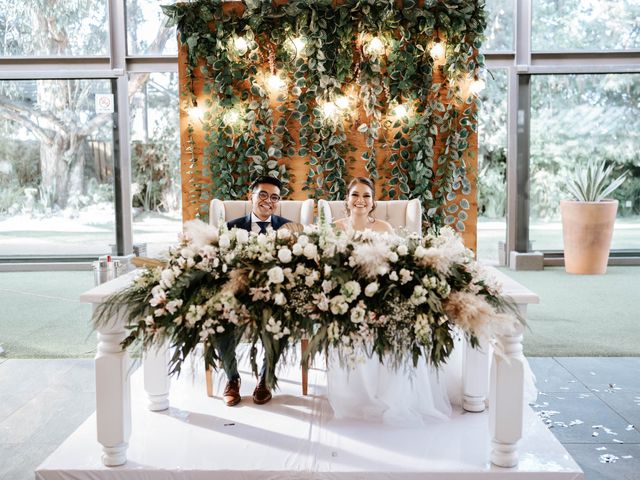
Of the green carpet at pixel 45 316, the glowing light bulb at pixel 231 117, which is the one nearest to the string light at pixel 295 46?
the glowing light bulb at pixel 231 117

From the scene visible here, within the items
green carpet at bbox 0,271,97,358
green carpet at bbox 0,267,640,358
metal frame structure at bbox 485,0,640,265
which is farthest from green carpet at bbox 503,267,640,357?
green carpet at bbox 0,271,97,358

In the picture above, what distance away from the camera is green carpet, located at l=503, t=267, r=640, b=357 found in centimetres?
426

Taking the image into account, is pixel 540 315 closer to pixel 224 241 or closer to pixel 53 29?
pixel 224 241

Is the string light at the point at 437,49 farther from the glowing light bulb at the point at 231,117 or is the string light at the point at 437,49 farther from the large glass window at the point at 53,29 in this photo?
the large glass window at the point at 53,29

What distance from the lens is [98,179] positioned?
25.8 feet

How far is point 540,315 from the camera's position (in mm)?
5191

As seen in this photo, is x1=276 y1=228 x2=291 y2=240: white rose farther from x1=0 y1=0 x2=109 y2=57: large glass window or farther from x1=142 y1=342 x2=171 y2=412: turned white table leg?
x1=0 y1=0 x2=109 y2=57: large glass window

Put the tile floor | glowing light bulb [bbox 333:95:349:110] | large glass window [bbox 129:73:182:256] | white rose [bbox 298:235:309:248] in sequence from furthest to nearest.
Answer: large glass window [bbox 129:73:182:256] → glowing light bulb [bbox 333:95:349:110] → the tile floor → white rose [bbox 298:235:309:248]

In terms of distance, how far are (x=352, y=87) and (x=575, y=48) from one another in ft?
10.0

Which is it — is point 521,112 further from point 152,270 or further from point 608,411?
point 152,270

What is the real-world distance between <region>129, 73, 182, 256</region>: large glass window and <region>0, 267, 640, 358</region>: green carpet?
40.1 inches

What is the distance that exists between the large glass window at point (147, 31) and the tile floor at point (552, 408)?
4590 millimetres

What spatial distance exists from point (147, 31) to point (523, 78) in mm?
4396

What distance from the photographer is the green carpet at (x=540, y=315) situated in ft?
14.1
